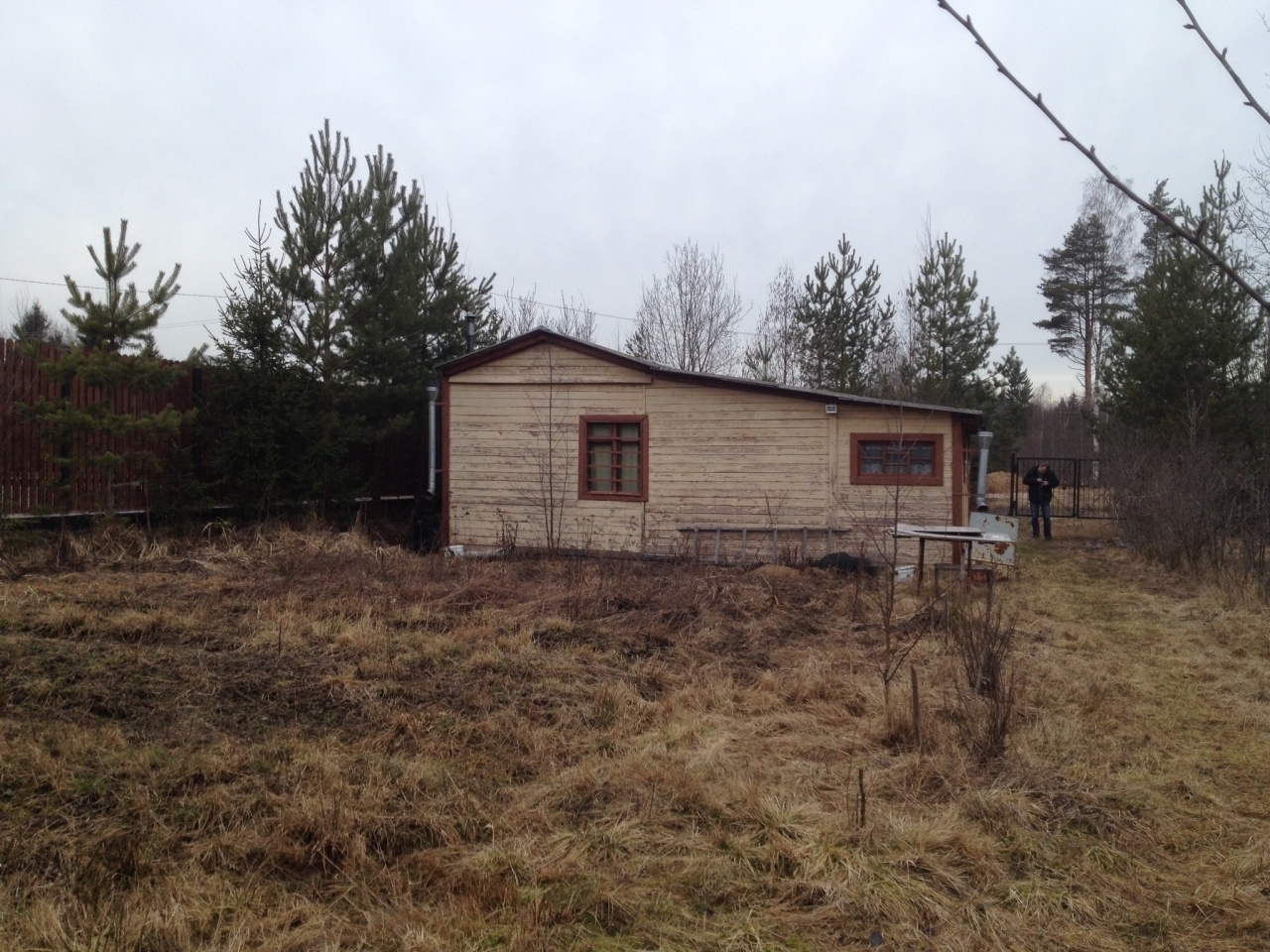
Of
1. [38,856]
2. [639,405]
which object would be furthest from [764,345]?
[38,856]

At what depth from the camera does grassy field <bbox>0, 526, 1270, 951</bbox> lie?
3357 mm

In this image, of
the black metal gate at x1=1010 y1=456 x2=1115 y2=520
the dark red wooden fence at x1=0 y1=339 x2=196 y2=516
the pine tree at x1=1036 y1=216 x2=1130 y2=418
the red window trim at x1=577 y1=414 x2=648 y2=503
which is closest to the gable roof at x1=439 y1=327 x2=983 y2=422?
the red window trim at x1=577 y1=414 x2=648 y2=503

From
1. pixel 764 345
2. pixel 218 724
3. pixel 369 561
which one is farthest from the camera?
pixel 764 345

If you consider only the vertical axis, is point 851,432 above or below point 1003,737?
above

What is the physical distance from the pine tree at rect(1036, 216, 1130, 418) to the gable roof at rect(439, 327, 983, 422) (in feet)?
70.4

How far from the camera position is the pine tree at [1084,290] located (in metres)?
31.7

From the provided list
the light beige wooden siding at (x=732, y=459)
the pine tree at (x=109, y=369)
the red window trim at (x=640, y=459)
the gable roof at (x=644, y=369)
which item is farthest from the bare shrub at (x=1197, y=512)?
the pine tree at (x=109, y=369)

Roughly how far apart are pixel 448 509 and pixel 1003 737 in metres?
11.2

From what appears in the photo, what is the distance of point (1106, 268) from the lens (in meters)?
32.4

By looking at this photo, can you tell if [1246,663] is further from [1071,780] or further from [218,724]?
[218,724]

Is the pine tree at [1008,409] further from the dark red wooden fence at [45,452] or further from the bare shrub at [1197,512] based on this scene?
the dark red wooden fence at [45,452]

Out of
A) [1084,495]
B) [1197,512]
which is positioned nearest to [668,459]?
[1197,512]

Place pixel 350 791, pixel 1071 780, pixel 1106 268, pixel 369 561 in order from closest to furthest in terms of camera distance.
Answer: pixel 350 791 → pixel 1071 780 → pixel 369 561 → pixel 1106 268

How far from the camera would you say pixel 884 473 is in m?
13.3
